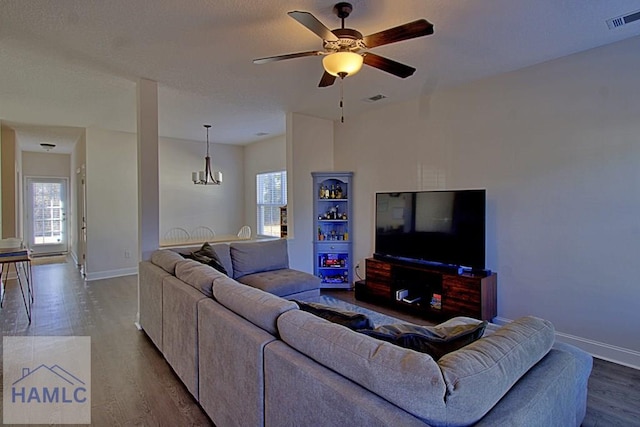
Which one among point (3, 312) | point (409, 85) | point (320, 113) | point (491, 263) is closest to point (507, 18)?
point (409, 85)

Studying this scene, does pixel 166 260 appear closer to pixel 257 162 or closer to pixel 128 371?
pixel 128 371

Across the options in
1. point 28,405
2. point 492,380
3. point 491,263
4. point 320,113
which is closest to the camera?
point 492,380

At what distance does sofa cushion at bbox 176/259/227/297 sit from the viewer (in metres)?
2.35

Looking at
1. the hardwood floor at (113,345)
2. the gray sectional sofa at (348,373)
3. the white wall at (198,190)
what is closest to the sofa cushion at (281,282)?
the hardwood floor at (113,345)

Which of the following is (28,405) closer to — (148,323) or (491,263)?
(148,323)

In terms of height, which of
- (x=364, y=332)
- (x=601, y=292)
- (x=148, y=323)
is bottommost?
(x=148, y=323)

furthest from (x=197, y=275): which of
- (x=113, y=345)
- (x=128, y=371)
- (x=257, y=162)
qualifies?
(x=257, y=162)

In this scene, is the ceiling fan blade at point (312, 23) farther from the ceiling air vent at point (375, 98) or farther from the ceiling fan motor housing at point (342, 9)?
the ceiling air vent at point (375, 98)

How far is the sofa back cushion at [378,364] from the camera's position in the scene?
1039 mm

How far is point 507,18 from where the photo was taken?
2.55 metres

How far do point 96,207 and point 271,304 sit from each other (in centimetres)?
576

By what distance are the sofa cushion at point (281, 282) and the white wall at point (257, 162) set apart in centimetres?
335

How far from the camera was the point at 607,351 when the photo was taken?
3029mm

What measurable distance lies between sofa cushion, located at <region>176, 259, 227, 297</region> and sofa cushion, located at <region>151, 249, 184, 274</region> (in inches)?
5.7
